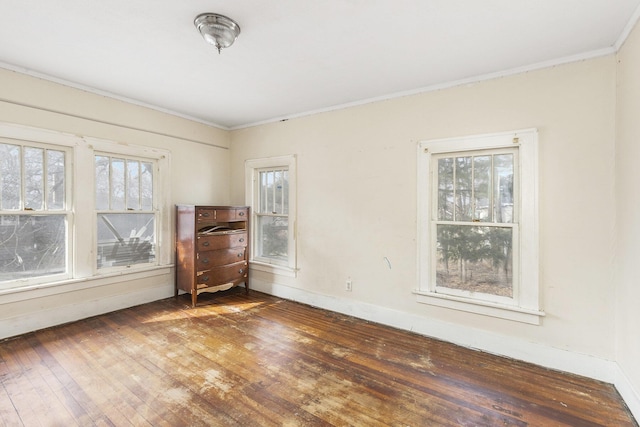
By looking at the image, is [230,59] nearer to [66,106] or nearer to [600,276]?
[66,106]

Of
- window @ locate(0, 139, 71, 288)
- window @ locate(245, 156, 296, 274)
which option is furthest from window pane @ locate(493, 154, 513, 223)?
window @ locate(0, 139, 71, 288)

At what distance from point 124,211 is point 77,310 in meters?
1.18

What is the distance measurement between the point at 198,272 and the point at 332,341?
77.6 inches

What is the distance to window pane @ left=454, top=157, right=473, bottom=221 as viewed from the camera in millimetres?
2855

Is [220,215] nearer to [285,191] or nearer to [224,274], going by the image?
[224,274]

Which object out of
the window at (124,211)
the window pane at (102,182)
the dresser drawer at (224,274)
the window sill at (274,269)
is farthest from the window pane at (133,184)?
the window sill at (274,269)

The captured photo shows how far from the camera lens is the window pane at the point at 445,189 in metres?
2.95

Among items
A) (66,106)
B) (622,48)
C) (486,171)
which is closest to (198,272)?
(66,106)

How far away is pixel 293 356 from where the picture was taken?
2.57m

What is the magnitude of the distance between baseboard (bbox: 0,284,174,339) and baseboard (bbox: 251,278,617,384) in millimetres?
1944

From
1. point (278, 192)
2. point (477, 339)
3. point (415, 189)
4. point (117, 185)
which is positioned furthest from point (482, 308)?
point (117, 185)

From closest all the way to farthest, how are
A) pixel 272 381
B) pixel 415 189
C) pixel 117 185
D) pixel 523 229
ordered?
pixel 272 381 → pixel 523 229 → pixel 415 189 → pixel 117 185

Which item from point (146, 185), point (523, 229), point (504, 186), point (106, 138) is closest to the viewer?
point (523, 229)

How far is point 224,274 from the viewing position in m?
4.04
